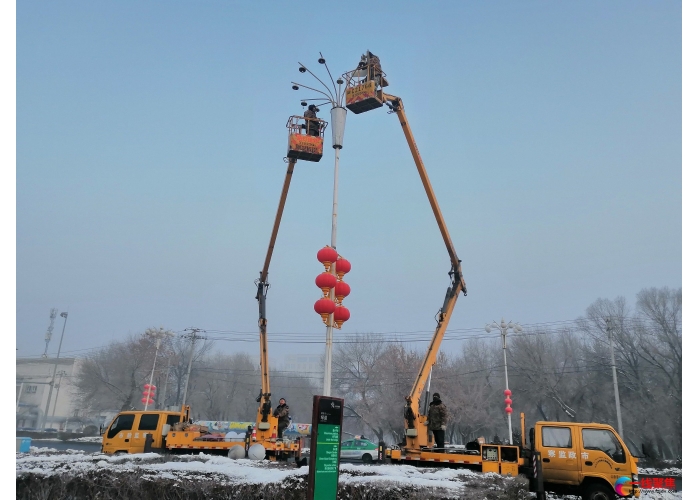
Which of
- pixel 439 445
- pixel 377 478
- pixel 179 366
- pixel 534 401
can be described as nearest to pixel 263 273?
pixel 439 445

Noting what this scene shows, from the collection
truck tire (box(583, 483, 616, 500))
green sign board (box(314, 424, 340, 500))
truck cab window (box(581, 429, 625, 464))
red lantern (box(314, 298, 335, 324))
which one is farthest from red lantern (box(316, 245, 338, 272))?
truck tire (box(583, 483, 616, 500))

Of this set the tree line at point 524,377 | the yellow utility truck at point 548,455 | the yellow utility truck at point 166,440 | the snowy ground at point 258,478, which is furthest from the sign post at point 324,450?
the tree line at point 524,377

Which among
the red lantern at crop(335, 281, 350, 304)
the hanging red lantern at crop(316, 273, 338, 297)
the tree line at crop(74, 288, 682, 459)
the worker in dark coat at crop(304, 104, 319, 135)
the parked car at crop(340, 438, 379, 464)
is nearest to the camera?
the hanging red lantern at crop(316, 273, 338, 297)

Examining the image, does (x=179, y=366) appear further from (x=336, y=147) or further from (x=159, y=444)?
(x=336, y=147)

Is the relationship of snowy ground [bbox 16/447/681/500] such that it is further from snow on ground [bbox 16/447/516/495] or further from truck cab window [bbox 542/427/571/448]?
truck cab window [bbox 542/427/571/448]

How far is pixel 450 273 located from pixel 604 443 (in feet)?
22.2

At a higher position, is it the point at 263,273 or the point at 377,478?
the point at 263,273

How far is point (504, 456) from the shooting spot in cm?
1200

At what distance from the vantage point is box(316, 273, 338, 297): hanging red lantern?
10.9m

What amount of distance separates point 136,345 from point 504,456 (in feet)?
118

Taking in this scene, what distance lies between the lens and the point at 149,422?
14.7 metres

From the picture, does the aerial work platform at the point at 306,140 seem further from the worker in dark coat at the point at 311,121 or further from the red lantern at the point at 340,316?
the red lantern at the point at 340,316

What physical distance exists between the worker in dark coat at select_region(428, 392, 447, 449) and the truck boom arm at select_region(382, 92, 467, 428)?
61 centimetres

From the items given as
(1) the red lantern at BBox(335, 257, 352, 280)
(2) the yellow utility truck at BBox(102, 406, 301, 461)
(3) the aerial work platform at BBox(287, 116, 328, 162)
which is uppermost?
(3) the aerial work platform at BBox(287, 116, 328, 162)
